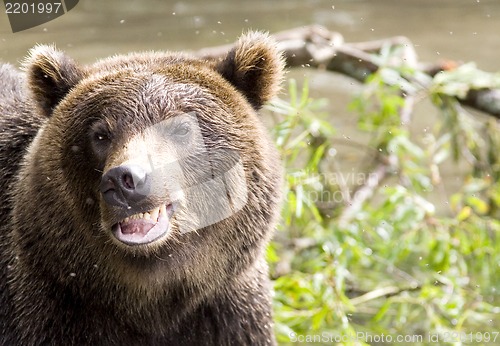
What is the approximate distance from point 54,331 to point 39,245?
0.39 metres

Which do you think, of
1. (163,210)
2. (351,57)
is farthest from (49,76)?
(351,57)

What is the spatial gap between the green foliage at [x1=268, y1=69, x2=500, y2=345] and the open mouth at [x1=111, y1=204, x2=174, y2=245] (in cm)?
215

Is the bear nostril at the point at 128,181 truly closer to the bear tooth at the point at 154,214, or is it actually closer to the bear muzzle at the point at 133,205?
the bear muzzle at the point at 133,205

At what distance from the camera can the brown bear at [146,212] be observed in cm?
389

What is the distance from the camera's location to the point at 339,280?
5.96m

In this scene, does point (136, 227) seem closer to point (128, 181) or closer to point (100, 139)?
point (128, 181)

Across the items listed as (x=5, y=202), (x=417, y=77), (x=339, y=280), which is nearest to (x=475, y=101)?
(x=417, y=77)

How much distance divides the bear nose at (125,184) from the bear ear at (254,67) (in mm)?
894

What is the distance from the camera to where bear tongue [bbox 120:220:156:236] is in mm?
3693

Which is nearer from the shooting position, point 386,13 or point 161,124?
point 161,124

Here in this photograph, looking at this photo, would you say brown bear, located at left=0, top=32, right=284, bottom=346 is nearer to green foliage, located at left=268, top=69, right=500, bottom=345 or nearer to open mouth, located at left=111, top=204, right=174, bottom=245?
open mouth, located at left=111, top=204, right=174, bottom=245

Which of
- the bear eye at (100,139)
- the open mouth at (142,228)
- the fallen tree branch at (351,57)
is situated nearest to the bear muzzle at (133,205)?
the open mouth at (142,228)

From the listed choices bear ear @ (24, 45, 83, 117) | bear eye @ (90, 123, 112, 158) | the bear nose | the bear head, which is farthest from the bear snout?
bear ear @ (24, 45, 83, 117)

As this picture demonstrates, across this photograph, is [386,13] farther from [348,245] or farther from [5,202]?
[5,202]
